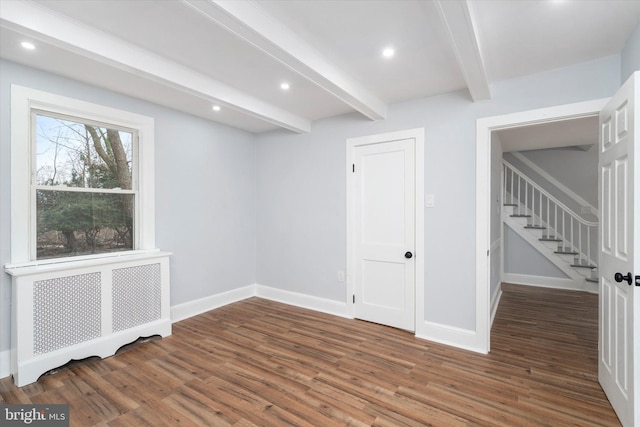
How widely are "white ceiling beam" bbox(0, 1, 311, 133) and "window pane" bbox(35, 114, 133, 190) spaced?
1097mm

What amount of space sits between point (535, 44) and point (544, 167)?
15.3 ft

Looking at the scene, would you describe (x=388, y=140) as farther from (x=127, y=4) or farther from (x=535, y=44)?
(x=127, y=4)

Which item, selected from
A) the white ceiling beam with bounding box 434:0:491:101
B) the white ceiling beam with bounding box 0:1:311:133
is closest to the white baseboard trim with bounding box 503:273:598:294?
the white ceiling beam with bounding box 434:0:491:101

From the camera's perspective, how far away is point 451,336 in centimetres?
300

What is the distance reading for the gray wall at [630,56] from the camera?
6.41ft

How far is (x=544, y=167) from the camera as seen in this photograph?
588cm

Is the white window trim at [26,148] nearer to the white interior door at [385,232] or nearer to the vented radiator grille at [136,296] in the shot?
the vented radiator grille at [136,296]

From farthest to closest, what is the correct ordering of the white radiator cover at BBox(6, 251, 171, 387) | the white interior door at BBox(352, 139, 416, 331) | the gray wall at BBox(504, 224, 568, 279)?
the gray wall at BBox(504, 224, 568, 279)
the white interior door at BBox(352, 139, 416, 331)
the white radiator cover at BBox(6, 251, 171, 387)

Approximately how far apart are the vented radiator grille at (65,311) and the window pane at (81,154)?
36.8 inches

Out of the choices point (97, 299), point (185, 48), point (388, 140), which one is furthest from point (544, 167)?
point (97, 299)

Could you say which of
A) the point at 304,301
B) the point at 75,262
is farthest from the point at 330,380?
the point at 75,262

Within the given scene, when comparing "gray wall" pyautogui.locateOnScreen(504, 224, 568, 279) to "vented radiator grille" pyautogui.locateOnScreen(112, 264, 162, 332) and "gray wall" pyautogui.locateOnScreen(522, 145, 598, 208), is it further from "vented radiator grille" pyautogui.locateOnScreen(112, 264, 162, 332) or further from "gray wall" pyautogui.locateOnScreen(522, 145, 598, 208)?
"vented radiator grille" pyautogui.locateOnScreen(112, 264, 162, 332)

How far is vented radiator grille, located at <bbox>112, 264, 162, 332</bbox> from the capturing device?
112 inches

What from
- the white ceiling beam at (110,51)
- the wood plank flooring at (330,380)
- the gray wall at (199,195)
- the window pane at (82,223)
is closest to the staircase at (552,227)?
the wood plank flooring at (330,380)
